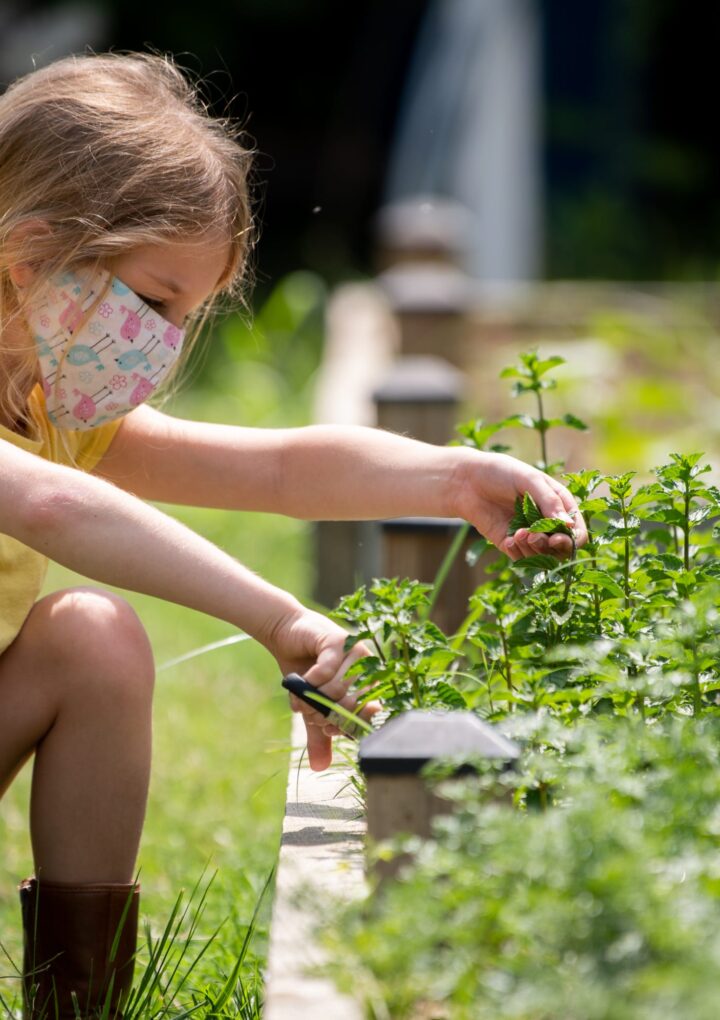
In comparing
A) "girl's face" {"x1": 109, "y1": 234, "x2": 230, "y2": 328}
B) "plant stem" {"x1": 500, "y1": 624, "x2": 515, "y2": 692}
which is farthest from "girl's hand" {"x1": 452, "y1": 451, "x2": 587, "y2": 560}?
"girl's face" {"x1": 109, "y1": 234, "x2": 230, "y2": 328}

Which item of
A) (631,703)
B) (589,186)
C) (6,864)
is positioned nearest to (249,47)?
(589,186)

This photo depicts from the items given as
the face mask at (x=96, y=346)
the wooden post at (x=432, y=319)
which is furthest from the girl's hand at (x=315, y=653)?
the wooden post at (x=432, y=319)

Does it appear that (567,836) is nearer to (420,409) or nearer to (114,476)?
(114,476)

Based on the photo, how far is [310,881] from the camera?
140 centimetres

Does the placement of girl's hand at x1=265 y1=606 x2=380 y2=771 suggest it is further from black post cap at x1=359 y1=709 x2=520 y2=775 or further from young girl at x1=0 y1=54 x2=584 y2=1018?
black post cap at x1=359 y1=709 x2=520 y2=775

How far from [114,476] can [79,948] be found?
31.0 inches

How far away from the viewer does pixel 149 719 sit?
191 cm

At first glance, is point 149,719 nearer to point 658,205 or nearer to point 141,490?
point 141,490

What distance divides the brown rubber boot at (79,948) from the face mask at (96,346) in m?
0.67

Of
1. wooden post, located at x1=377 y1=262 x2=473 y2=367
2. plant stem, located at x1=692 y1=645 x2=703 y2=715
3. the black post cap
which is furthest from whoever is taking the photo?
wooden post, located at x1=377 y1=262 x2=473 y2=367

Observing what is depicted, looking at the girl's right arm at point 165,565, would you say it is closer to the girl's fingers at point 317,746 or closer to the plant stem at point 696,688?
the girl's fingers at point 317,746

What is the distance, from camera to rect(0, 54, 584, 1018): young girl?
5.58 ft

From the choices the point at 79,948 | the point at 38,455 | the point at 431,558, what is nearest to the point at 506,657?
the point at 79,948

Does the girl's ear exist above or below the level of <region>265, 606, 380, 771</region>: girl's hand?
above
